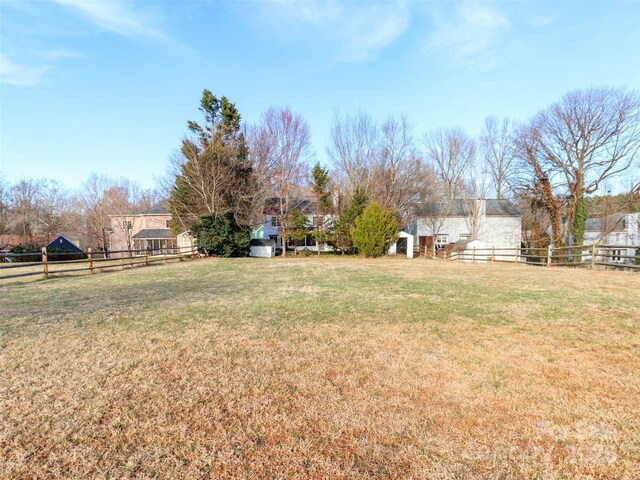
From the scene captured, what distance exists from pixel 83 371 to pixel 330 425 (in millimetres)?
2687

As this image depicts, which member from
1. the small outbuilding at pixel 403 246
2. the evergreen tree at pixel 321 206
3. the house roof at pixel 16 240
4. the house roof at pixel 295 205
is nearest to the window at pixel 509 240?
the small outbuilding at pixel 403 246

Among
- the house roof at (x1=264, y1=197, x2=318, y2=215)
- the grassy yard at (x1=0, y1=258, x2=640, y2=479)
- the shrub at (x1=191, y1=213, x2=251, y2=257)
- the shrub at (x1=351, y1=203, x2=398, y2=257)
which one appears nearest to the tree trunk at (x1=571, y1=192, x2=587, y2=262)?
the shrub at (x1=351, y1=203, x2=398, y2=257)

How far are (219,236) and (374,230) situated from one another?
36.8 ft

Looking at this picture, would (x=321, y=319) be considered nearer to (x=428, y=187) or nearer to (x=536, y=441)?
(x=536, y=441)

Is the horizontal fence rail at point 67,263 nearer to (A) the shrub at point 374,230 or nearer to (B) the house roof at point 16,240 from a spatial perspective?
(A) the shrub at point 374,230

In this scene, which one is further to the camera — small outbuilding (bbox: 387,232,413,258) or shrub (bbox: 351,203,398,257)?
small outbuilding (bbox: 387,232,413,258)

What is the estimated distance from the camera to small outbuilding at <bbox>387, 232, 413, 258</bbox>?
86.6 feet

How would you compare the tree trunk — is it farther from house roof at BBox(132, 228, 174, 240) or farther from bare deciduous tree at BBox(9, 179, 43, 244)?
bare deciduous tree at BBox(9, 179, 43, 244)

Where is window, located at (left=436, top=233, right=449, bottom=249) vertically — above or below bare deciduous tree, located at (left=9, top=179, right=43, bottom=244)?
below

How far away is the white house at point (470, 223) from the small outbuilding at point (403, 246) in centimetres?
193

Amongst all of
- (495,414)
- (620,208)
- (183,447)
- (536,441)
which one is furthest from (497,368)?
(620,208)

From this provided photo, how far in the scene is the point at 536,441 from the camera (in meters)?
2.12

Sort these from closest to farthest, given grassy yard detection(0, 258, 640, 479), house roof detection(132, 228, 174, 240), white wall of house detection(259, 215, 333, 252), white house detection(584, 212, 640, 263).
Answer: grassy yard detection(0, 258, 640, 479) < white house detection(584, 212, 640, 263) < white wall of house detection(259, 215, 333, 252) < house roof detection(132, 228, 174, 240)

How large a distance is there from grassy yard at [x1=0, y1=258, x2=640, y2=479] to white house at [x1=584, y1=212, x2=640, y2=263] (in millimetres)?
23862
